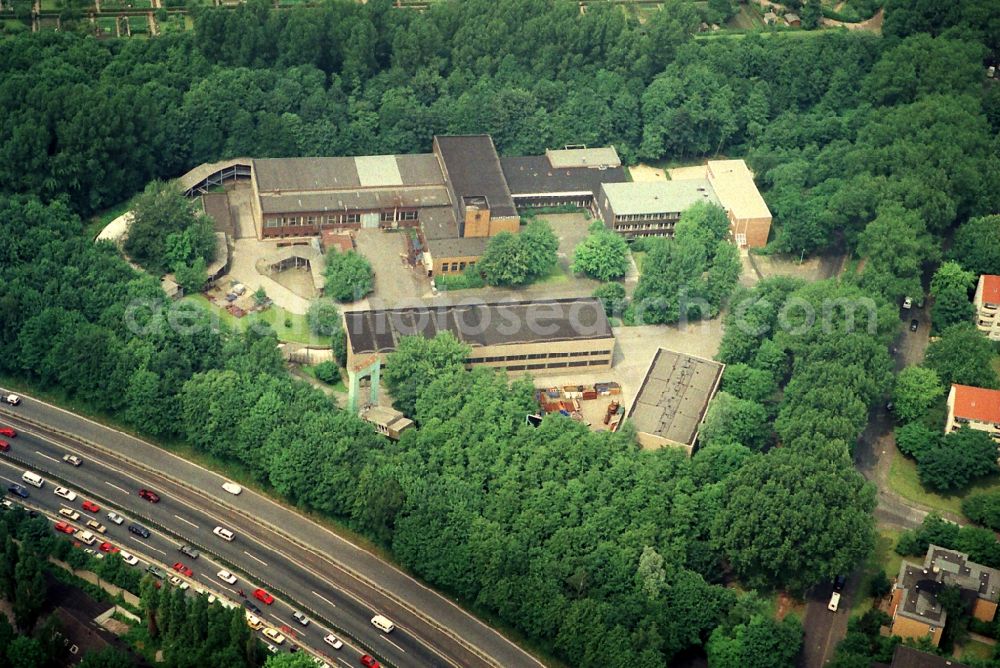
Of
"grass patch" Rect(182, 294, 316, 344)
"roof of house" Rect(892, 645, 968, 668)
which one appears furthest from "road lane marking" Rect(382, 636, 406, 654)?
"roof of house" Rect(892, 645, 968, 668)

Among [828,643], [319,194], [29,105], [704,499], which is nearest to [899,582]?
[828,643]

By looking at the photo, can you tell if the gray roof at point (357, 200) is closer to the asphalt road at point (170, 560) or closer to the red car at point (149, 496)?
the red car at point (149, 496)

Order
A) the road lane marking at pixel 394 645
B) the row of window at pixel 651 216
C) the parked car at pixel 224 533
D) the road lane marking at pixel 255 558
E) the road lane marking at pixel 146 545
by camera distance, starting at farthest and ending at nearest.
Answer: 1. the row of window at pixel 651 216
2. the parked car at pixel 224 533
3. the road lane marking at pixel 255 558
4. the road lane marking at pixel 146 545
5. the road lane marking at pixel 394 645

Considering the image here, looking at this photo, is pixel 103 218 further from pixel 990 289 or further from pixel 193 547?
pixel 990 289

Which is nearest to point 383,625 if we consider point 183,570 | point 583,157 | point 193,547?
point 183,570

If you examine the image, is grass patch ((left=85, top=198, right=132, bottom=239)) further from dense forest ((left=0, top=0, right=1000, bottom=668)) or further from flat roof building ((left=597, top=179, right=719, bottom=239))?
flat roof building ((left=597, top=179, right=719, bottom=239))

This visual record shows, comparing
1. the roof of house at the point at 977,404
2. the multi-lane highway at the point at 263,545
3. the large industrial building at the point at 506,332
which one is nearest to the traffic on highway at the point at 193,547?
the multi-lane highway at the point at 263,545

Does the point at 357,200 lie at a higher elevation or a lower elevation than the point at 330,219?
higher

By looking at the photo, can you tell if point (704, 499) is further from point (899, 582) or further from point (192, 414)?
point (192, 414)
